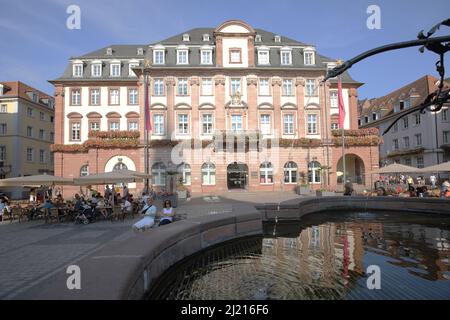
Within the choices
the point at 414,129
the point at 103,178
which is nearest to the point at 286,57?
the point at 414,129

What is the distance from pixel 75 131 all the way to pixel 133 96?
7960mm

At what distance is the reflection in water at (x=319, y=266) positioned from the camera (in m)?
5.46

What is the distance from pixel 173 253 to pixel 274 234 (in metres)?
4.99

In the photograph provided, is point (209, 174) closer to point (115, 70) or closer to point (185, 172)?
point (185, 172)

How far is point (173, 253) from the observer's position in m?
6.83

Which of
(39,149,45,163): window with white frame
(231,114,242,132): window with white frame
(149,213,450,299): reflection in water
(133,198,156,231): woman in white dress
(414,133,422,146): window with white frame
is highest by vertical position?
(231,114,242,132): window with white frame

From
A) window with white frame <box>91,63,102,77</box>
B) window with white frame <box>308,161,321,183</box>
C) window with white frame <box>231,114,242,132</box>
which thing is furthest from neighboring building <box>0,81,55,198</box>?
window with white frame <box>308,161,321,183</box>

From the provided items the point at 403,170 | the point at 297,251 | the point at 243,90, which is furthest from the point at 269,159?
the point at 297,251

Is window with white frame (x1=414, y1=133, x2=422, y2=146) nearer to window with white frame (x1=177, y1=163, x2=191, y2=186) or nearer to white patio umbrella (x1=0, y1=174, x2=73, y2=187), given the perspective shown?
window with white frame (x1=177, y1=163, x2=191, y2=186)

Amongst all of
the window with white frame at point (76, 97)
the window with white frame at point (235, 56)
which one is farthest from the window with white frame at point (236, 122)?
the window with white frame at point (76, 97)

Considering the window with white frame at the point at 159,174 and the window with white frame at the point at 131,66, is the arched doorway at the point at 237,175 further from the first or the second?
the window with white frame at the point at 131,66

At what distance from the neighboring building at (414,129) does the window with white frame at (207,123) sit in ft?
81.8

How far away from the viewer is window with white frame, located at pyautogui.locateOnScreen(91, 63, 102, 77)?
3867 cm

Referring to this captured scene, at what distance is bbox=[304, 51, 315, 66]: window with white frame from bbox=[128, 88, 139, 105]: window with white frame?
2056 cm
